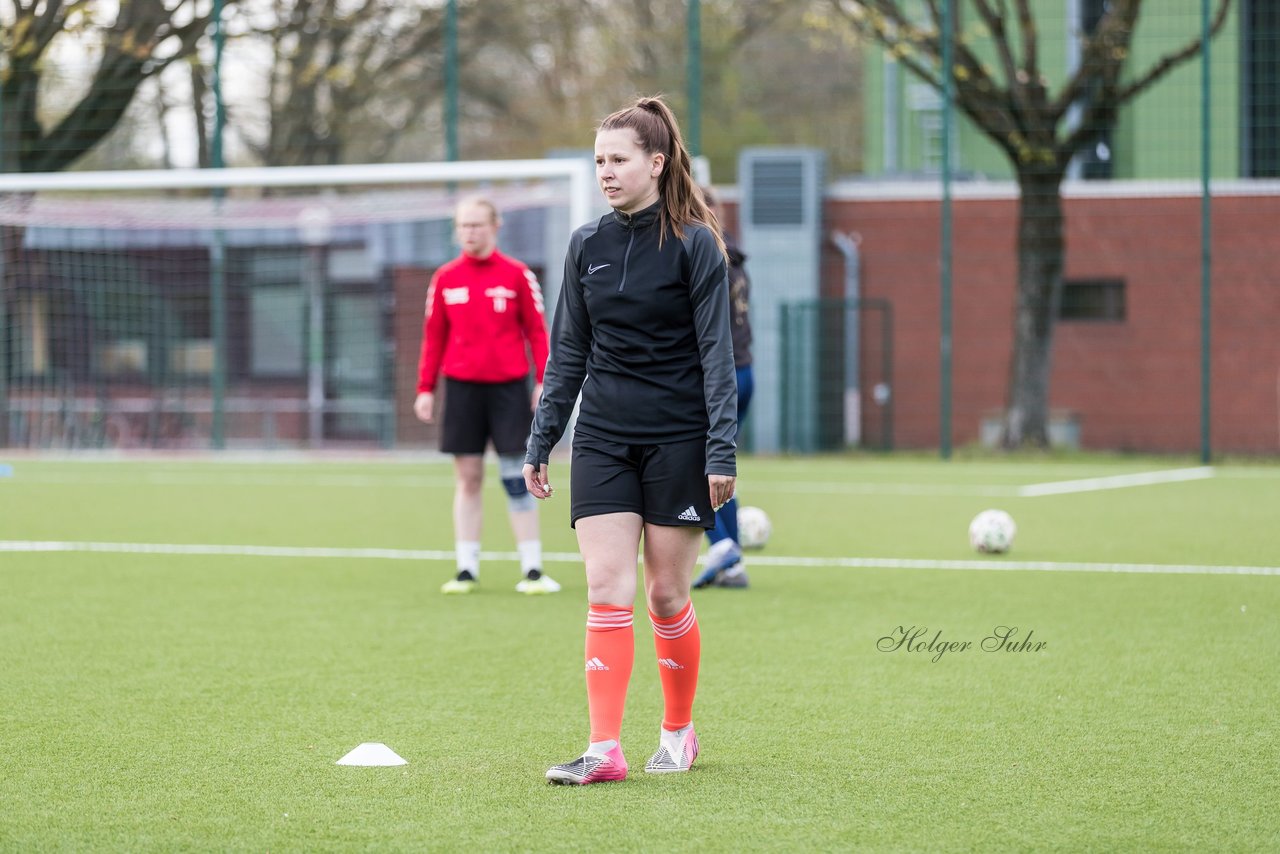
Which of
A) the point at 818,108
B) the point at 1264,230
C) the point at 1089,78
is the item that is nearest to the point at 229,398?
the point at 1089,78

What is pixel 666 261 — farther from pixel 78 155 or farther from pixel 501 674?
pixel 78 155

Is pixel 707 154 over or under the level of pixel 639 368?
over

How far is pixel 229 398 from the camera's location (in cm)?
2230

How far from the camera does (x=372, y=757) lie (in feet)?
14.3

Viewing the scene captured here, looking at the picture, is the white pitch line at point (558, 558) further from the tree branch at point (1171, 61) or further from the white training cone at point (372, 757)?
the tree branch at point (1171, 61)

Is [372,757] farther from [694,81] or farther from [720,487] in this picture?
[694,81]

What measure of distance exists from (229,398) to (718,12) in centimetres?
1350

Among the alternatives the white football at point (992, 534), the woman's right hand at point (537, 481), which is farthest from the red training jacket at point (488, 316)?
the woman's right hand at point (537, 481)

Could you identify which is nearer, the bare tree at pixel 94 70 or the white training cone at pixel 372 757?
the white training cone at pixel 372 757

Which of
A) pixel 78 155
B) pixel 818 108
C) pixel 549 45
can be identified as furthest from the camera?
pixel 818 108

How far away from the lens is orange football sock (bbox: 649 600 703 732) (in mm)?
4371

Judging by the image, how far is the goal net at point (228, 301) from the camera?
18.5 metres

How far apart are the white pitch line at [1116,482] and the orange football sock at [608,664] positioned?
970 cm

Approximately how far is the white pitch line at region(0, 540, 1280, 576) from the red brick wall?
1277 cm
